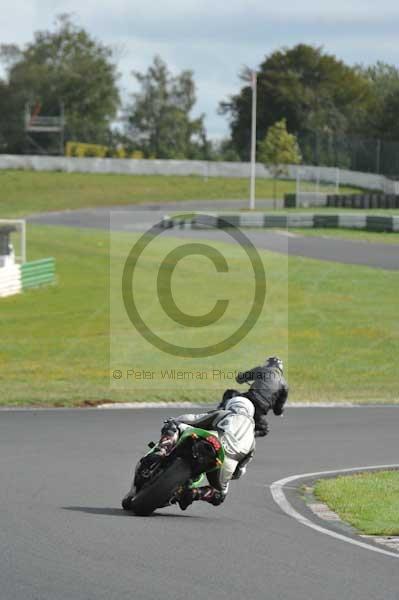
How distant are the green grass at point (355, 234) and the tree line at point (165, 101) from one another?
24.9m

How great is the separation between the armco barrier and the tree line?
138 ft

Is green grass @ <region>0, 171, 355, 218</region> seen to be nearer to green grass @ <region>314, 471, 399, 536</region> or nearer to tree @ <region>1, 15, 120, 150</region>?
tree @ <region>1, 15, 120, 150</region>

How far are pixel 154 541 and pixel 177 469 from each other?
0.93 metres

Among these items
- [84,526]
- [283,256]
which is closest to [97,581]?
[84,526]

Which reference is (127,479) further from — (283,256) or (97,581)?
(283,256)

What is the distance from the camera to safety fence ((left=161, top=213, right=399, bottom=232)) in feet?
169

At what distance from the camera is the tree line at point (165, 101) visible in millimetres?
101438

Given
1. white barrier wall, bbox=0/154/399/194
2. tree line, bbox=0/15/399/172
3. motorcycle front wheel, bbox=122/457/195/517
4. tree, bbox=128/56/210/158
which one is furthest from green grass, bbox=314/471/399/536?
tree, bbox=128/56/210/158

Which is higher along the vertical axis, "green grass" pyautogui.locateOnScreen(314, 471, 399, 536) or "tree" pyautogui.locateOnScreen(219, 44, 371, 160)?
"tree" pyautogui.locateOnScreen(219, 44, 371, 160)

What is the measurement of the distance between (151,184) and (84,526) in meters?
85.0

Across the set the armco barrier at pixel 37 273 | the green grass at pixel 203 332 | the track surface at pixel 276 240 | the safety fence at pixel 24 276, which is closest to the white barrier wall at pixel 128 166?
the track surface at pixel 276 240

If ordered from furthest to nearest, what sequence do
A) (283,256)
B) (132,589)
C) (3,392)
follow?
(283,256), (3,392), (132,589)

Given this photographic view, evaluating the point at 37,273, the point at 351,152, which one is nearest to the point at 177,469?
the point at 37,273

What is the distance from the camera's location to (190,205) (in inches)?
3169
